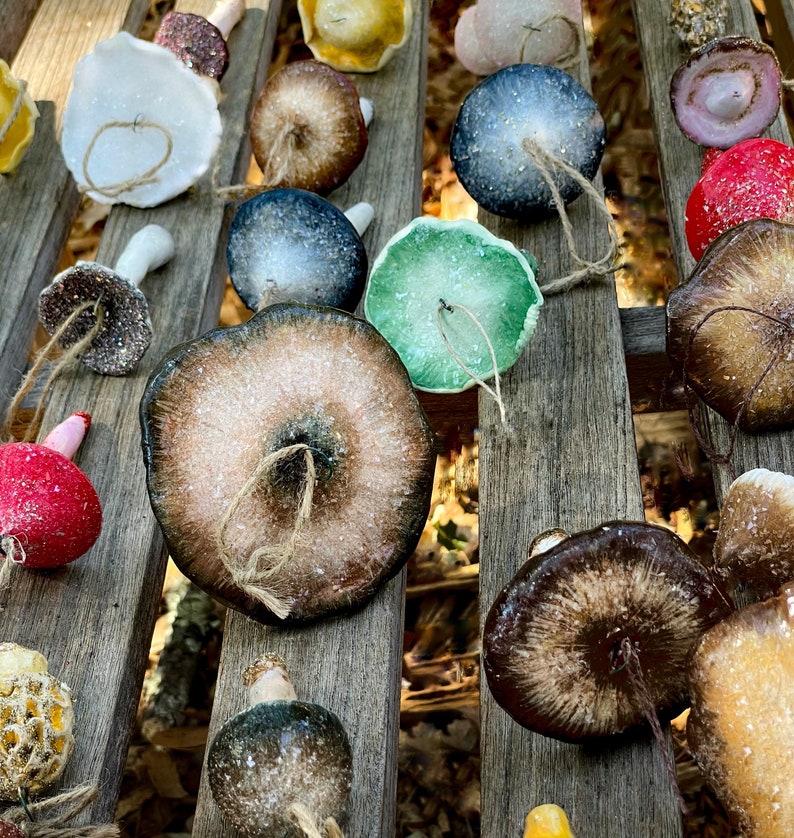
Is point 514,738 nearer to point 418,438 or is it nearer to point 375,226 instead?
point 418,438

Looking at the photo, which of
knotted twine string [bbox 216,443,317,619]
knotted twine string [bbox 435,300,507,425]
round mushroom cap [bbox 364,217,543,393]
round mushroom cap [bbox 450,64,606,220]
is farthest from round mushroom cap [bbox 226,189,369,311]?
knotted twine string [bbox 216,443,317,619]

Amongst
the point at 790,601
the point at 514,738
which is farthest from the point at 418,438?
the point at 790,601

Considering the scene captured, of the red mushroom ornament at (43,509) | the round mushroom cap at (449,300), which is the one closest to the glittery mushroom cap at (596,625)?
the round mushroom cap at (449,300)

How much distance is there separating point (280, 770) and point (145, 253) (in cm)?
115

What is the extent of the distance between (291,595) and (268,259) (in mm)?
639

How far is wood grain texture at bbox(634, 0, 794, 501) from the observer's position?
Answer: 160cm

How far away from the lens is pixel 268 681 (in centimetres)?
132

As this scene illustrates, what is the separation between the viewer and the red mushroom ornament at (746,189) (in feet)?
5.40

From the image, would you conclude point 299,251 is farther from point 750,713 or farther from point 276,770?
→ point 750,713

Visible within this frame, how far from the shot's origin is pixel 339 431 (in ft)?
4.62

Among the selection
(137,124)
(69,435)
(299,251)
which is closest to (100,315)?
(69,435)

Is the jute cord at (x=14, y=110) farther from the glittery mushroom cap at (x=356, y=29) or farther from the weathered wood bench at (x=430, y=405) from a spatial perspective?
the glittery mushroom cap at (x=356, y=29)

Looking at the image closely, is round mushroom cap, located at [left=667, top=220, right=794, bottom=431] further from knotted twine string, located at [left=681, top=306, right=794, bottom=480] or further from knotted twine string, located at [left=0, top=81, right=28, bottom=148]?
knotted twine string, located at [left=0, top=81, right=28, bottom=148]

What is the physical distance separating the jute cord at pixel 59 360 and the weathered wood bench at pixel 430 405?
0.05 metres
